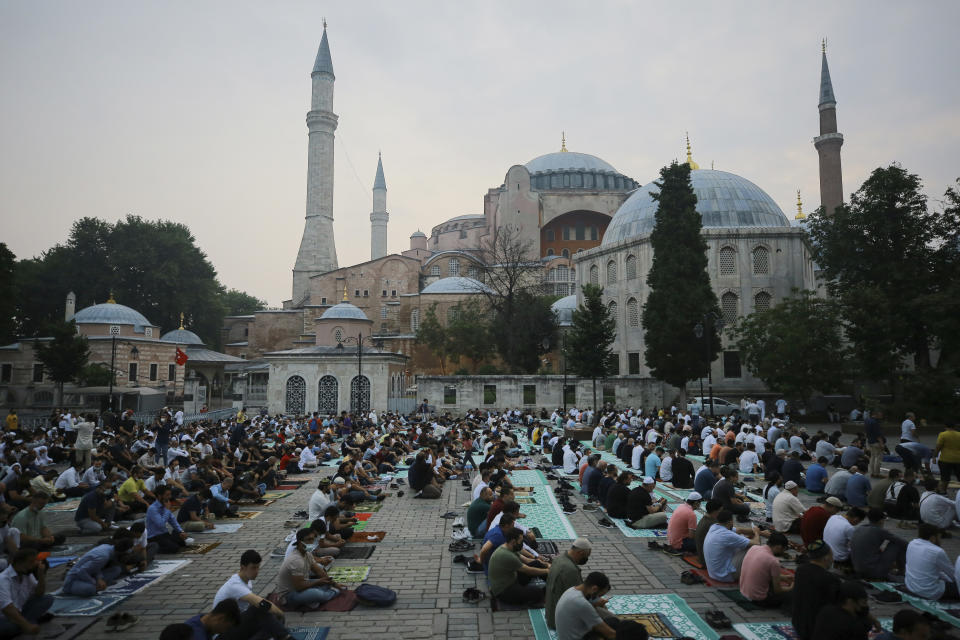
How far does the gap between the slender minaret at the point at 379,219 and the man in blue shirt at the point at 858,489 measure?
7160 centimetres

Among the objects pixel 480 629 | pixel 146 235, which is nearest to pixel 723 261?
pixel 480 629

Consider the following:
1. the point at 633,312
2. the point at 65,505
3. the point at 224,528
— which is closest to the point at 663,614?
the point at 224,528

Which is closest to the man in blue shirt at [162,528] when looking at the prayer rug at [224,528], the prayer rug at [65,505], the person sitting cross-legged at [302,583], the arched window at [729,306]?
the prayer rug at [224,528]

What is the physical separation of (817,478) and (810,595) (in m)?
7.00

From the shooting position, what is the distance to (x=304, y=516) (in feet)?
34.5

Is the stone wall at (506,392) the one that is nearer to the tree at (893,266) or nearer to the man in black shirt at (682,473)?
the tree at (893,266)

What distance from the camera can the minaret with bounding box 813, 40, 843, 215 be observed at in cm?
4584

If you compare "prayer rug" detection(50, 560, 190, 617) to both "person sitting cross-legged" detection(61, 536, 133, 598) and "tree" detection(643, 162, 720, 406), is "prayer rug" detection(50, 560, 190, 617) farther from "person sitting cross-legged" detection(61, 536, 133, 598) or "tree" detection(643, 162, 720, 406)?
"tree" detection(643, 162, 720, 406)

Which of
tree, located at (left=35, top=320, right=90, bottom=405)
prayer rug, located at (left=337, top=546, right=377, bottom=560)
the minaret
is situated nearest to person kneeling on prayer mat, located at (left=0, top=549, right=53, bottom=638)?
prayer rug, located at (left=337, top=546, right=377, bottom=560)

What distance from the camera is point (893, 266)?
70.7ft

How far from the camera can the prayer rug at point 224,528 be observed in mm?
9531

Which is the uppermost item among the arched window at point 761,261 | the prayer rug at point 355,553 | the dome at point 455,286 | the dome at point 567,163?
the dome at point 567,163

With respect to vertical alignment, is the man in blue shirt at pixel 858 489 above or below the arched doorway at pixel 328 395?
below

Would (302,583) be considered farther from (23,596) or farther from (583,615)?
(583,615)
